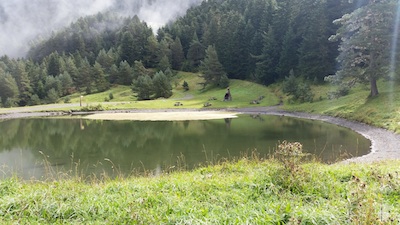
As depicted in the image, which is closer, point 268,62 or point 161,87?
point 268,62

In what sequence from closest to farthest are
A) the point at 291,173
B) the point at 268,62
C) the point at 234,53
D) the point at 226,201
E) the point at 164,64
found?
the point at 226,201 → the point at 291,173 → the point at 268,62 → the point at 234,53 → the point at 164,64

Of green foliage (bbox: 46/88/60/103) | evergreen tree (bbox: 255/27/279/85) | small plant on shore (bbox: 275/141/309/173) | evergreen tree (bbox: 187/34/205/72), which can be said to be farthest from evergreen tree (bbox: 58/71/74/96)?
small plant on shore (bbox: 275/141/309/173)

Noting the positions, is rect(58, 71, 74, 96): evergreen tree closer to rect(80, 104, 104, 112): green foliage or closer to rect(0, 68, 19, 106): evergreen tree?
rect(0, 68, 19, 106): evergreen tree

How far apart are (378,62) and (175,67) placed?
2936 inches

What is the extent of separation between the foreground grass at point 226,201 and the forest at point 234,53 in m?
25.9

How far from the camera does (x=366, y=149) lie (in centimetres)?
1644

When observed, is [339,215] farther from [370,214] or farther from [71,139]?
[71,139]

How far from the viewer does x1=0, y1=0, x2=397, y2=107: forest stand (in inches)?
1515

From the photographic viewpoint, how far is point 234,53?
247 feet

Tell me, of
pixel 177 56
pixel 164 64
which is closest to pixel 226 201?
pixel 164 64

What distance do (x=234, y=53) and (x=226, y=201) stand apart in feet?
236

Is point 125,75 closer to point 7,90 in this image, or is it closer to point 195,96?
point 7,90

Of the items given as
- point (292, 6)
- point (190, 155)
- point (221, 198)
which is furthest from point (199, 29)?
point (221, 198)

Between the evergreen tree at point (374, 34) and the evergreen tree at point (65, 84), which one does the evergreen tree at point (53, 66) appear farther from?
the evergreen tree at point (374, 34)
